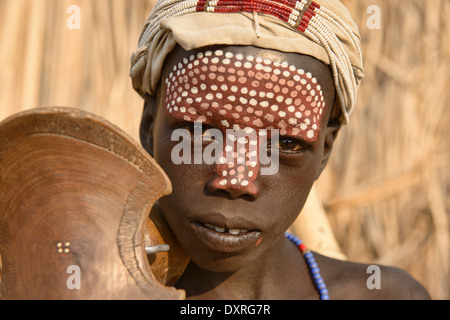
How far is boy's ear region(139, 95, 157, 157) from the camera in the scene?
1.87 meters

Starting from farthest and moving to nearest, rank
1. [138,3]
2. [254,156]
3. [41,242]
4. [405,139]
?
[405,139] → [138,3] → [254,156] → [41,242]

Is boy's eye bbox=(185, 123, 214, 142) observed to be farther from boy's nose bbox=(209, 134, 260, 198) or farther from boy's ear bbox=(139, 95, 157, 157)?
boy's ear bbox=(139, 95, 157, 157)

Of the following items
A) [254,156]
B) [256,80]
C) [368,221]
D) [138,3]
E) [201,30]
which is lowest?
[368,221]

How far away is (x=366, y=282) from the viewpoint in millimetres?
2162

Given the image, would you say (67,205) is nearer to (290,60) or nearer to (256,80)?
(256,80)

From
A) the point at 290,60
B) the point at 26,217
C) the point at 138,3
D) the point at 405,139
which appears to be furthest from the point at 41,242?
the point at 405,139

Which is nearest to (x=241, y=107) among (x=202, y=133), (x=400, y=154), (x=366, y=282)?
(x=202, y=133)

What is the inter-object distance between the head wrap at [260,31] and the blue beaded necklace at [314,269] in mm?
633

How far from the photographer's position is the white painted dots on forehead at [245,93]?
1.55 metres

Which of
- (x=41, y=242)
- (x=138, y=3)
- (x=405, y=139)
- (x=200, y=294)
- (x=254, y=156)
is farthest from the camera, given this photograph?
(x=405, y=139)

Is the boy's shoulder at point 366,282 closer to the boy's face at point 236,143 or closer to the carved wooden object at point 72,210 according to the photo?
the boy's face at point 236,143

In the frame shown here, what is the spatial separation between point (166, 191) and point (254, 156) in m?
0.34

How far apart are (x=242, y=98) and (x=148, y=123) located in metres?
0.49

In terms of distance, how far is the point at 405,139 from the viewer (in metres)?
4.74
